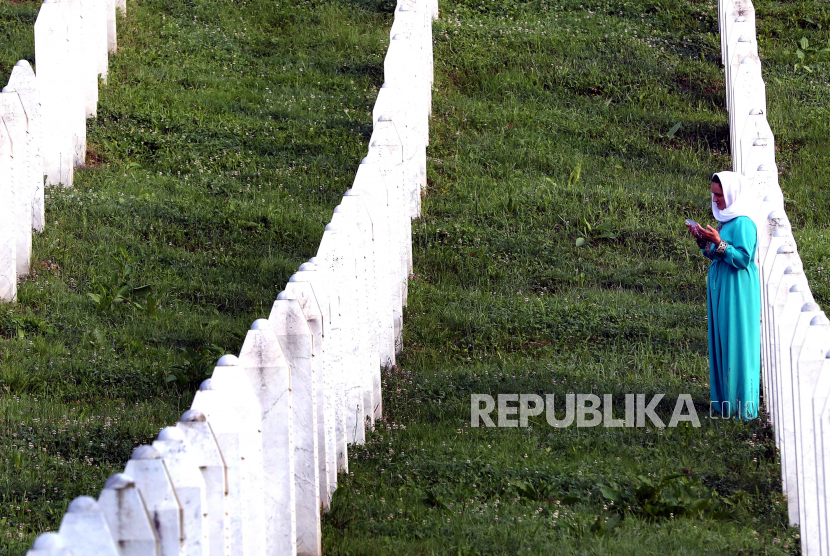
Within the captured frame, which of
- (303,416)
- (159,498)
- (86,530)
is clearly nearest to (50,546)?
(86,530)

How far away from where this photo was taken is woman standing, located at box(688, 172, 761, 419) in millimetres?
7004

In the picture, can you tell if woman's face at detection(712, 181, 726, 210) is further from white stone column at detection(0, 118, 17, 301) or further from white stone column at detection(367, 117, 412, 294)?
white stone column at detection(0, 118, 17, 301)

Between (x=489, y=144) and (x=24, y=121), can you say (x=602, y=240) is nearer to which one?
(x=489, y=144)

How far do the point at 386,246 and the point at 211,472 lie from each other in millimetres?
3957

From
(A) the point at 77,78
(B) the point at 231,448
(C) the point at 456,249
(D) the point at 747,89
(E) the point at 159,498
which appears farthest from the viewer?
(A) the point at 77,78

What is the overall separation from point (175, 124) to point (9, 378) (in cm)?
482

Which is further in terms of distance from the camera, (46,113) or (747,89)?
(747,89)

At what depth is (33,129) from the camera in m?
8.50

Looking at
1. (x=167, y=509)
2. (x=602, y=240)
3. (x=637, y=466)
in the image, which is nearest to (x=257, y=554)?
(x=167, y=509)

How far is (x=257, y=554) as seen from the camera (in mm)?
4289

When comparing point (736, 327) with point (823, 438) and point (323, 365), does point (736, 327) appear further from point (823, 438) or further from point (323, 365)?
point (323, 365)

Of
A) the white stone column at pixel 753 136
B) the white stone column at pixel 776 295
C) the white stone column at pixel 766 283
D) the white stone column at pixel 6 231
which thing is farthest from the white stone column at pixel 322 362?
the white stone column at pixel 753 136

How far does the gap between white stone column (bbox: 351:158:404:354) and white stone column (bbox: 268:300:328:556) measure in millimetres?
1943

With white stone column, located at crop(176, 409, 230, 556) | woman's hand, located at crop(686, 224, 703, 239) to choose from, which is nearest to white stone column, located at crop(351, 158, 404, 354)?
woman's hand, located at crop(686, 224, 703, 239)
